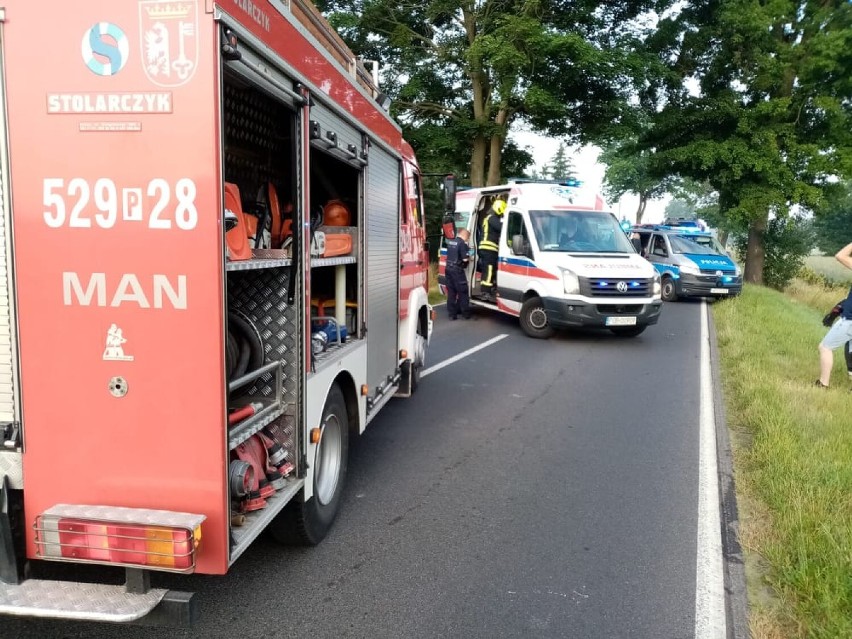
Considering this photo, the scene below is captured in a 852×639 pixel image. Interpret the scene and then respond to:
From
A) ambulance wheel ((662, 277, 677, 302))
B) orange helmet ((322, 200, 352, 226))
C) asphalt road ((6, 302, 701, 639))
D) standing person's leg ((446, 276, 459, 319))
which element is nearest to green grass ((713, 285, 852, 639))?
asphalt road ((6, 302, 701, 639))

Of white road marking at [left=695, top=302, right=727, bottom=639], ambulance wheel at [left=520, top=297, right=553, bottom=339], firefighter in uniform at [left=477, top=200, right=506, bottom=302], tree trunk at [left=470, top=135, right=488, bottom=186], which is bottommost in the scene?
white road marking at [left=695, top=302, right=727, bottom=639]

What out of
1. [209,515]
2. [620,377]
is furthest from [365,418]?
[620,377]

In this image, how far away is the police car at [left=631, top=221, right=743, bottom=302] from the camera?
18.4 meters

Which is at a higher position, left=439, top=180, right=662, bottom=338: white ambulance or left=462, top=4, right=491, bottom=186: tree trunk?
left=462, top=4, right=491, bottom=186: tree trunk

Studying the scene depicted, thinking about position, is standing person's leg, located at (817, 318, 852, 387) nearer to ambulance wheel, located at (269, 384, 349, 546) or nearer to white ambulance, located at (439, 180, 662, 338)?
white ambulance, located at (439, 180, 662, 338)

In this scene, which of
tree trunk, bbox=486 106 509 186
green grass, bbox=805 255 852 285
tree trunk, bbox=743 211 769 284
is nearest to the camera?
tree trunk, bbox=486 106 509 186

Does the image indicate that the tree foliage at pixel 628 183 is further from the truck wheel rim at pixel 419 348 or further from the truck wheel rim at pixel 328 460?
the truck wheel rim at pixel 328 460

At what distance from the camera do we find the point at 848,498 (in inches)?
168

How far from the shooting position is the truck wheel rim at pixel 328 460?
397 cm

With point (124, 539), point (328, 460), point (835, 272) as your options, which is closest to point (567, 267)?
point (328, 460)

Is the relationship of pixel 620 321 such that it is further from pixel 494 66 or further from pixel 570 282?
pixel 494 66

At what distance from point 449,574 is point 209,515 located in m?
1.55

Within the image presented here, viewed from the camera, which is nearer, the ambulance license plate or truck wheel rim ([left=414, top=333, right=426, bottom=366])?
truck wheel rim ([left=414, top=333, right=426, bottom=366])

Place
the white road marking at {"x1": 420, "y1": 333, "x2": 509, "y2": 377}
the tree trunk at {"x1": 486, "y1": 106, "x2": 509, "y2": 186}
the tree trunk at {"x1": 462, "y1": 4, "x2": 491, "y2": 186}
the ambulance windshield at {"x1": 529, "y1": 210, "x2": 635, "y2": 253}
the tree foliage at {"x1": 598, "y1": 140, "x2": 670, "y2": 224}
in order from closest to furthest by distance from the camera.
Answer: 1. the white road marking at {"x1": 420, "y1": 333, "x2": 509, "y2": 377}
2. the ambulance windshield at {"x1": 529, "y1": 210, "x2": 635, "y2": 253}
3. the tree trunk at {"x1": 462, "y1": 4, "x2": 491, "y2": 186}
4. the tree trunk at {"x1": 486, "y1": 106, "x2": 509, "y2": 186}
5. the tree foliage at {"x1": 598, "y1": 140, "x2": 670, "y2": 224}
